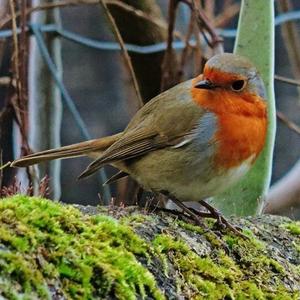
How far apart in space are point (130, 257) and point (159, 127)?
1.42 m

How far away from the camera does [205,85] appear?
376 centimetres

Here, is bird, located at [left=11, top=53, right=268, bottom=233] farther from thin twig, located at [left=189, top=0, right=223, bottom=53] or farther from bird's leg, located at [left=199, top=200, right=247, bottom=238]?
thin twig, located at [left=189, top=0, right=223, bottom=53]

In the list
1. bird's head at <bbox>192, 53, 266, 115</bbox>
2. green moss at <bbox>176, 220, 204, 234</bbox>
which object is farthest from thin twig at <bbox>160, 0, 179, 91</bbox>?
green moss at <bbox>176, 220, 204, 234</bbox>

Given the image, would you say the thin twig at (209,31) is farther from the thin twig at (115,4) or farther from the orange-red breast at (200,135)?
the orange-red breast at (200,135)

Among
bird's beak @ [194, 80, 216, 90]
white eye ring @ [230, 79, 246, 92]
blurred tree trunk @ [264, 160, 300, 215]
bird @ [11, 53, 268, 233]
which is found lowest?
blurred tree trunk @ [264, 160, 300, 215]

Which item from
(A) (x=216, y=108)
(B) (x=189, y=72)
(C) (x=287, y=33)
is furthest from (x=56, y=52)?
(B) (x=189, y=72)

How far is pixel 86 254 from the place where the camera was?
2402mm

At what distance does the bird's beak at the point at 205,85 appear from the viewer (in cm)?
374

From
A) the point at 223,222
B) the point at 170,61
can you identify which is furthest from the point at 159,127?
the point at 170,61

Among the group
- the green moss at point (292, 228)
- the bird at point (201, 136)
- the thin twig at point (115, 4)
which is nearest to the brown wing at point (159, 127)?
the bird at point (201, 136)

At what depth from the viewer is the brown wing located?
383 cm

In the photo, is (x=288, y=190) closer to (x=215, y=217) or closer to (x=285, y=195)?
(x=285, y=195)

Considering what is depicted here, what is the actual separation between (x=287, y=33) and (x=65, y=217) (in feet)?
12.0

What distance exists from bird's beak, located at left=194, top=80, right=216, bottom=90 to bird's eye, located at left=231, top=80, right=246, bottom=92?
0.12 metres
